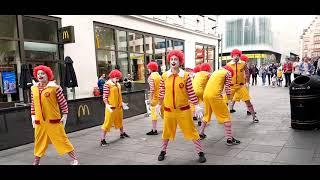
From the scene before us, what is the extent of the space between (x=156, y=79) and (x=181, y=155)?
260 cm

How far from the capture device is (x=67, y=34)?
13.0 metres

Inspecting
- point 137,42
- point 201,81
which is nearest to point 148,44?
point 137,42

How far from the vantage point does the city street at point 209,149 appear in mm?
5754

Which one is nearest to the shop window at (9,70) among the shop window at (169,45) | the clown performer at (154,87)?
the clown performer at (154,87)

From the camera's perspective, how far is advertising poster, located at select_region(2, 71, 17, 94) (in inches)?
450

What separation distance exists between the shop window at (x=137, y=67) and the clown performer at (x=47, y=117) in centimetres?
1271

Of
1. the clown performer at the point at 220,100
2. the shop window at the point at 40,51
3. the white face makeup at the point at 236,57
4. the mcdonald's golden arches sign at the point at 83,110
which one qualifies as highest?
the shop window at the point at 40,51

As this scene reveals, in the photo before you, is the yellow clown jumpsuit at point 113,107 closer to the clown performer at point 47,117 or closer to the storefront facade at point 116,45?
the clown performer at point 47,117

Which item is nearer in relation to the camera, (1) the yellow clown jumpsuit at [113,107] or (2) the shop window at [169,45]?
(1) the yellow clown jumpsuit at [113,107]

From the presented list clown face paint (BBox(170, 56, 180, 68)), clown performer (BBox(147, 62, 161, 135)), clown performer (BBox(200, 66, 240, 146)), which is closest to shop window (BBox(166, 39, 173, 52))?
clown performer (BBox(147, 62, 161, 135))

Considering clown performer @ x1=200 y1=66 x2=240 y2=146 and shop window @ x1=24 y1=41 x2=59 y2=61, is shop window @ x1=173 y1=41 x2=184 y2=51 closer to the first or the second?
shop window @ x1=24 y1=41 x2=59 y2=61

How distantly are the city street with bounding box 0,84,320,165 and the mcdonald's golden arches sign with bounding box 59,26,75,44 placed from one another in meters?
5.32
